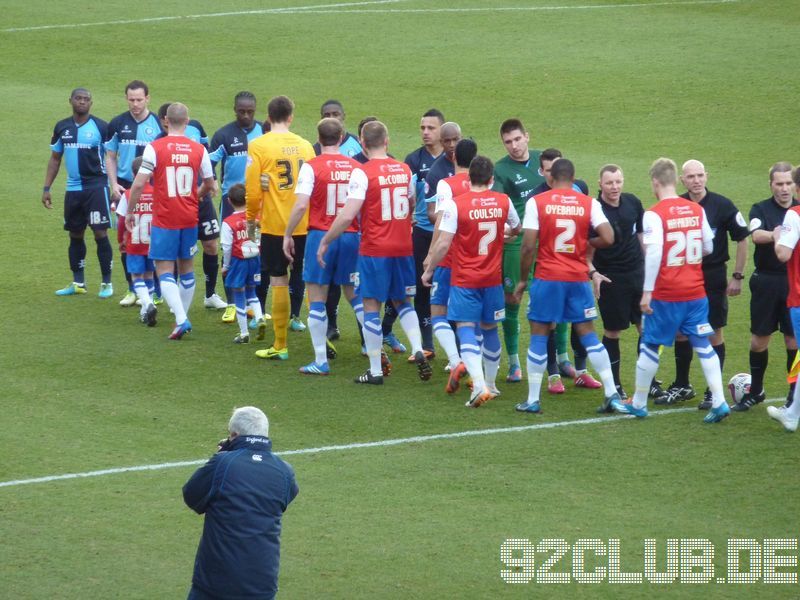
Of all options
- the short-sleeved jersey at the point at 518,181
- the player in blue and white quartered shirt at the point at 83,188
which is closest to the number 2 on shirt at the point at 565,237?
the short-sleeved jersey at the point at 518,181

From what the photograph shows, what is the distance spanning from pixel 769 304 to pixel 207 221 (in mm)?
6441

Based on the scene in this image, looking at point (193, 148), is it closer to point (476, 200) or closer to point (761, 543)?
point (476, 200)

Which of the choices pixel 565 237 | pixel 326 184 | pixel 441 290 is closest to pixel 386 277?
pixel 441 290

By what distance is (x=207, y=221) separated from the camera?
1467cm

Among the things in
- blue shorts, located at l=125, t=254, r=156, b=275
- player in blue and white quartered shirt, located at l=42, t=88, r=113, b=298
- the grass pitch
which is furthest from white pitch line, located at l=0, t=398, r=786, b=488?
player in blue and white quartered shirt, located at l=42, t=88, r=113, b=298

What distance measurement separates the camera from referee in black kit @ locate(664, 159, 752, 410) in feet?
36.0

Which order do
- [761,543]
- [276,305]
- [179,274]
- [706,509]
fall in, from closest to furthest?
[761,543] → [706,509] → [276,305] → [179,274]

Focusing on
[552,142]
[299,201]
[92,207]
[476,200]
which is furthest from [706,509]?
[552,142]

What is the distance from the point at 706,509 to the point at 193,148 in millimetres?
6668

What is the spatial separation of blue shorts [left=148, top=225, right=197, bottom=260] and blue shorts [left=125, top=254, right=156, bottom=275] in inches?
26.1

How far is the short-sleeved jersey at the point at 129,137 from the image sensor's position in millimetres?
14984

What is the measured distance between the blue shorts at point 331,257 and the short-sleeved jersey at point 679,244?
3.01m

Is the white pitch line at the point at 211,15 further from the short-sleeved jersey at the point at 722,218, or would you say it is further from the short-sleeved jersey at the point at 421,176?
the short-sleeved jersey at the point at 722,218

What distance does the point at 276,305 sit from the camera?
41.7 ft
